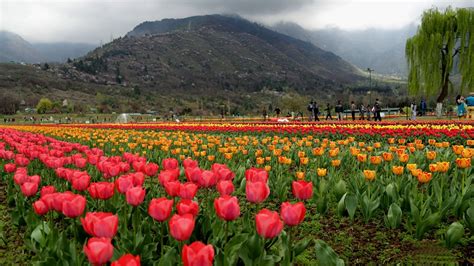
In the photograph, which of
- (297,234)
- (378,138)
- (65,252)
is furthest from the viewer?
(378,138)

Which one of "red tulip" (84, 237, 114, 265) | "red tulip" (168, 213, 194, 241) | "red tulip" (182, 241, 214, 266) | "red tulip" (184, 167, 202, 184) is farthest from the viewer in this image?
"red tulip" (184, 167, 202, 184)

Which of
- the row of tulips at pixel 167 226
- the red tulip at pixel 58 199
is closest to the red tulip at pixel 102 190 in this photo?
the row of tulips at pixel 167 226

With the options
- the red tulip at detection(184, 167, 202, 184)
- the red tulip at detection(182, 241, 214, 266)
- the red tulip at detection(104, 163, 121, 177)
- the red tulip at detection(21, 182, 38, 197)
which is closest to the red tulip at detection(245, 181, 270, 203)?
the red tulip at detection(184, 167, 202, 184)

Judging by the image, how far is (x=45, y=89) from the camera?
115 metres

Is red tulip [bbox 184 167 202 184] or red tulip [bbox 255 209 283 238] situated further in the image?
red tulip [bbox 184 167 202 184]

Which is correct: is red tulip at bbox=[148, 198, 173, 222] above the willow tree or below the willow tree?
below

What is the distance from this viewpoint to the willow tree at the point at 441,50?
30484 mm

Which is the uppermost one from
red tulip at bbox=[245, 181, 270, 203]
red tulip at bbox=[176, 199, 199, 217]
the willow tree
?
the willow tree

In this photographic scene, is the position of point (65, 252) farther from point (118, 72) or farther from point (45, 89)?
point (118, 72)

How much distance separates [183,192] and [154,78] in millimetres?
167796

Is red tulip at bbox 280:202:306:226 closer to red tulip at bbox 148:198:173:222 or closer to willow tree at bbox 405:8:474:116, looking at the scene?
red tulip at bbox 148:198:173:222

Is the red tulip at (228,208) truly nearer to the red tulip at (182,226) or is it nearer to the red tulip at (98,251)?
the red tulip at (182,226)

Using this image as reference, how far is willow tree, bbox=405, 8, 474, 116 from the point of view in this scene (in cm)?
3048

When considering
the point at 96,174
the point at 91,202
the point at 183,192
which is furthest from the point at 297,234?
the point at 96,174
